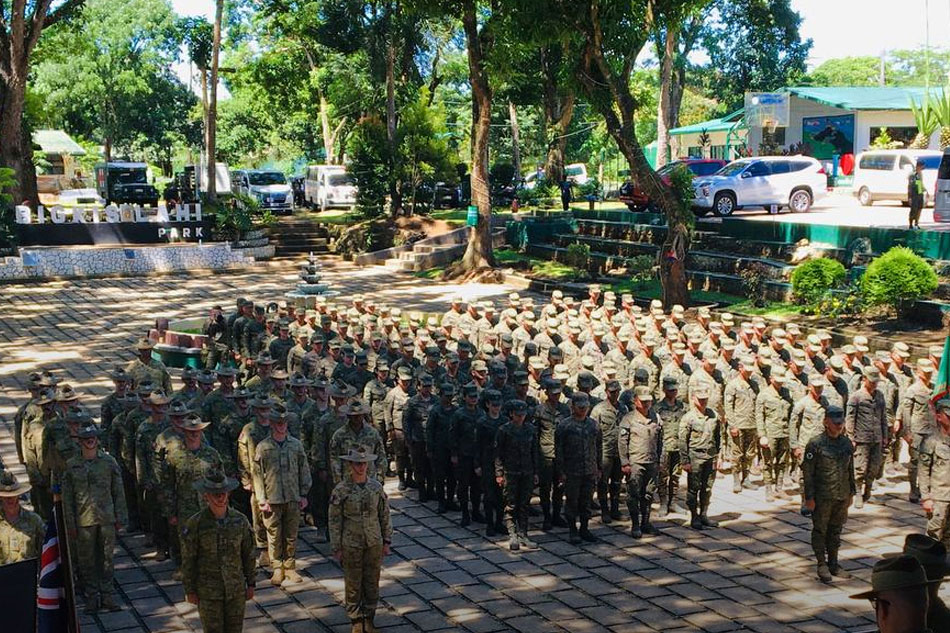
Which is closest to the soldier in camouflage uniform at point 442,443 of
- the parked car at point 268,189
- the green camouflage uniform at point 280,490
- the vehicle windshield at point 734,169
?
the green camouflage uniform at point 280,490

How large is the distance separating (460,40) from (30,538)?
44.6m

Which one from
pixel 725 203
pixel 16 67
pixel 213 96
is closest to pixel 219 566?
pixel 725 203

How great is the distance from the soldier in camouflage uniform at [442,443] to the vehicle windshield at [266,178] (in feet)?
101

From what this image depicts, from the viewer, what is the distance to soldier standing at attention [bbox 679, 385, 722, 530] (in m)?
10.3

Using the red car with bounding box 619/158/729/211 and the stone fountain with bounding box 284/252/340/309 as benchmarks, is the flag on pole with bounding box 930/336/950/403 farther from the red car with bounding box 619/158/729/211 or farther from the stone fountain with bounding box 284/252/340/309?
the red car with bounding box 619/158/729/211

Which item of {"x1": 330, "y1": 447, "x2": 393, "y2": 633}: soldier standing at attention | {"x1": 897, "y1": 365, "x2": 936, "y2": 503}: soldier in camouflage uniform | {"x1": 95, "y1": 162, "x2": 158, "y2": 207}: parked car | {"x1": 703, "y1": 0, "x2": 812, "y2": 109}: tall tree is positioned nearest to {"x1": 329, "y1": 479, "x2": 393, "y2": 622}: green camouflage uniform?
{"x1": 330, "y1": 447, "x2": 393, "y2": 633}: soldier standing at attention

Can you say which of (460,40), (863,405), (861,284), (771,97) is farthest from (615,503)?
(460,40)

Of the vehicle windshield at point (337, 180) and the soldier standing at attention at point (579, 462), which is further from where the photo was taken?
the vehicle windshield at point (337, 180)

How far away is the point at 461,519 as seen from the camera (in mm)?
10820

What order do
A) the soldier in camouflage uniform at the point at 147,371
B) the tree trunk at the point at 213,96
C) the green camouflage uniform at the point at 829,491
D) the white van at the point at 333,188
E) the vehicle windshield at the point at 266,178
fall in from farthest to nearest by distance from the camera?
the vehicle windshield at the point at 266,178
the white van at the point at 333,188
the tree trunk at the point at 213,96
the soldier in camouflage uniform at the point at 147,371
the green camouflage uniform at the point at 829,491

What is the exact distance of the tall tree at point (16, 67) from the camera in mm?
31078

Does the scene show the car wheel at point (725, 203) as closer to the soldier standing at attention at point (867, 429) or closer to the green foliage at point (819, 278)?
the green foliage at point (819, 278)

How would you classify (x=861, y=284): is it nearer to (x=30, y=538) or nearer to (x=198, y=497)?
(x=198, y=497)

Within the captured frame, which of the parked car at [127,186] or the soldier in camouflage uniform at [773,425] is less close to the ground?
the parked car at [127,186]
